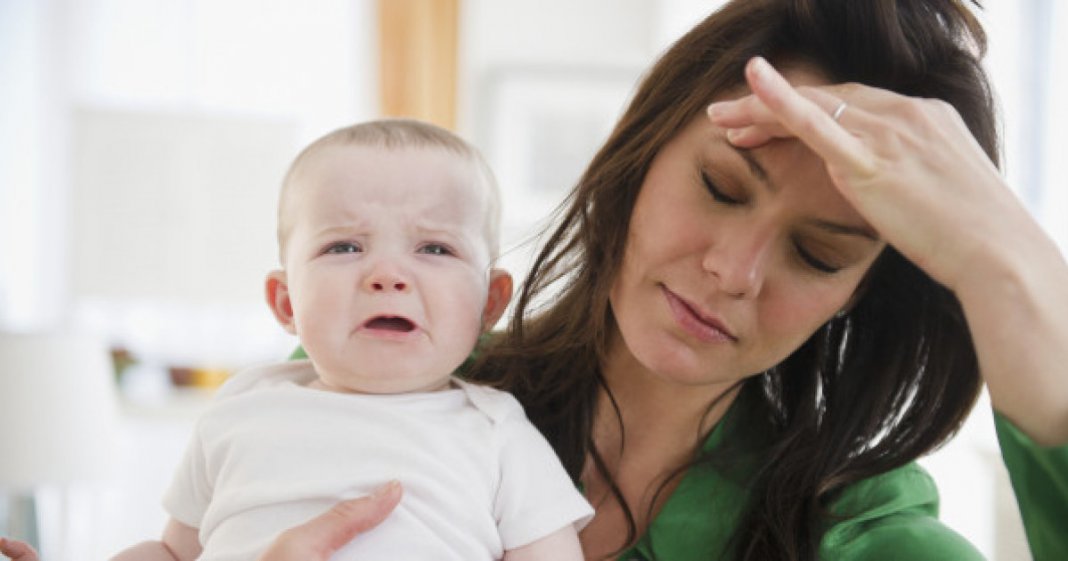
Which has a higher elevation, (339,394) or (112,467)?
(339,394)

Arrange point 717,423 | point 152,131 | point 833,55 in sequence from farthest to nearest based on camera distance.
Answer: point 152,131, point 717,423, point 833,55

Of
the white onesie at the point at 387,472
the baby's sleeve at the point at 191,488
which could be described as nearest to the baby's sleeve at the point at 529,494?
the white onesie at the point at 387,472

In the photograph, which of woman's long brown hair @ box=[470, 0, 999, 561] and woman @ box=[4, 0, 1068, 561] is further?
woman's long brown hair @ box=[470, 0, 999, 561]

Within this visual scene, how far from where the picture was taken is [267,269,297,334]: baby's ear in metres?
1.38

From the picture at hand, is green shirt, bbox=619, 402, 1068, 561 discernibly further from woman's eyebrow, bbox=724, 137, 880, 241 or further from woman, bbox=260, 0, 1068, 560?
woman's eyebrow, bbox=724, 137, 880, 241

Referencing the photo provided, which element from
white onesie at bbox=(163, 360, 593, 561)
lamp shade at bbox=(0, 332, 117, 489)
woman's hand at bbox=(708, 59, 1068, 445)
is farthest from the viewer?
lamp shade at bbox=(0, 332, 117, 489)

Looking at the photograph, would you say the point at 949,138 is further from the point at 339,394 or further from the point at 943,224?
the point at 339,394

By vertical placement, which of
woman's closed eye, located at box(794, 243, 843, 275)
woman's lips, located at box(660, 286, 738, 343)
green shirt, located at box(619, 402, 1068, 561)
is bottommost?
green shirt, located at box(619, 402, 1068, 561)

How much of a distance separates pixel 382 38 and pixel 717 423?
4343 millimetres

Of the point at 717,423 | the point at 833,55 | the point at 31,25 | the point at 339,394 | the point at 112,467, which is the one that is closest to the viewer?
the point at 339,394

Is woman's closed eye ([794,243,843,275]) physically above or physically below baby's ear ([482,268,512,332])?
above

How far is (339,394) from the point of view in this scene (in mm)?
1255

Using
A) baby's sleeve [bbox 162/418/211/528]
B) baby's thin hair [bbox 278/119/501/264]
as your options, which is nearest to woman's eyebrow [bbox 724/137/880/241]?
baby's thin hair [bbox 278/119/501/264]

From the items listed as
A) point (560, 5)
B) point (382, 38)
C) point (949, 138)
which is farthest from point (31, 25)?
point (949, 138)
